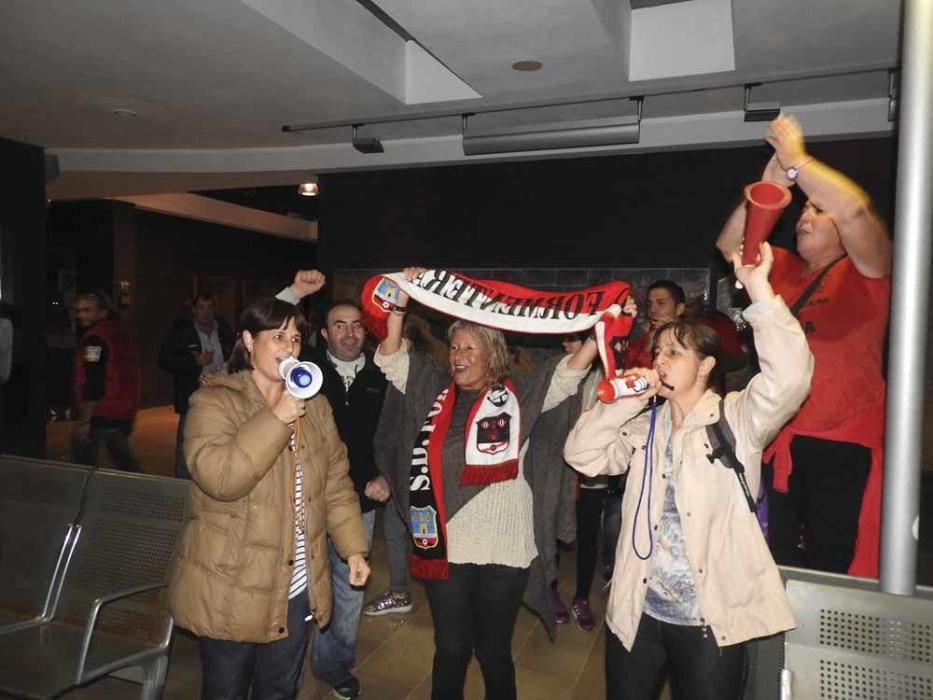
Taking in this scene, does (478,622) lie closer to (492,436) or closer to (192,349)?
(492,436)

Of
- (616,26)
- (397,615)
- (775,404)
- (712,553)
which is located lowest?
(397,615)

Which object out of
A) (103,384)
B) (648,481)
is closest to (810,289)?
(648,481)

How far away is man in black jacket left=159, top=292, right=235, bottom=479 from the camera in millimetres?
5723

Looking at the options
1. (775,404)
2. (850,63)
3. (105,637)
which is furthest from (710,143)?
(105,637)

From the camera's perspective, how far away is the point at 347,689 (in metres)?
3.24

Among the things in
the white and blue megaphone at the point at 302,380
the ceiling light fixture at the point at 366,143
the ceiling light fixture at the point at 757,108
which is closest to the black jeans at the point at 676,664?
the white and blue megaphone at the point at 302,380

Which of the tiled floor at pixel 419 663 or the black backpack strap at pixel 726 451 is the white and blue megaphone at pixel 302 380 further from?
the tiled floor at pixel 419 663

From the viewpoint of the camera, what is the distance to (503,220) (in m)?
6.81

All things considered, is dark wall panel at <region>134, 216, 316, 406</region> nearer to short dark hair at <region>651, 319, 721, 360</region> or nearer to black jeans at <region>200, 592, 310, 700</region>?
black jeans at <region>200, 592, 310, 700</region>

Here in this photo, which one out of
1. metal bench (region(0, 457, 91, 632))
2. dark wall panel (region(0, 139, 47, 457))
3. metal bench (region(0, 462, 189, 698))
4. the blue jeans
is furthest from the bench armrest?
dark wall panel (region(0, 139, 47, 457))

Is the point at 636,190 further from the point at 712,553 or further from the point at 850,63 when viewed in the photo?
the point at 712,553

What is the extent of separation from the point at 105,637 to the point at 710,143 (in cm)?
552

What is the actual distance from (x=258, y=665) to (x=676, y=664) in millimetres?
1388

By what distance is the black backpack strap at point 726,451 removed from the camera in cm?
206
